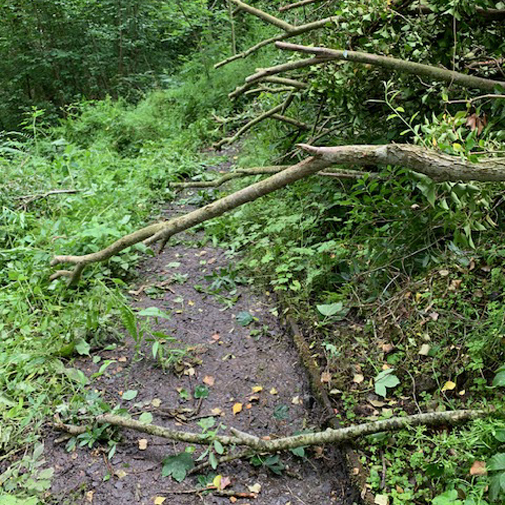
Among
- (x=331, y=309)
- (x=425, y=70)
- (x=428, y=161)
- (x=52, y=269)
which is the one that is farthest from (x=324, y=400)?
(x=52, y=269)

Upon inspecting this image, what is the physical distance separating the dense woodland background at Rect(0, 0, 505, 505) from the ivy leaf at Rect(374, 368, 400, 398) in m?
0.02

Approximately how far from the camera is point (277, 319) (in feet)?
12.4

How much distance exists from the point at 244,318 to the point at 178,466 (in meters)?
1.46

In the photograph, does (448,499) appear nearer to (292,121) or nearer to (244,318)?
(244,318)

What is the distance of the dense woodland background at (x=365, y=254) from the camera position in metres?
2.31

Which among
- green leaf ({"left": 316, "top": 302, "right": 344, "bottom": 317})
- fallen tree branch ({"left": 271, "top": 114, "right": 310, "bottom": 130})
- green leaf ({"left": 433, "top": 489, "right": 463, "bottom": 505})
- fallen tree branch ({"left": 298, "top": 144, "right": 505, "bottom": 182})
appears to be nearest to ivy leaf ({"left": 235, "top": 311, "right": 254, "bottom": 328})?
green leaf ({"left": 316, "top": 302, "right": 344, "bottom": 317})

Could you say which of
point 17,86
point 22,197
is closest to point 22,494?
point 22,197

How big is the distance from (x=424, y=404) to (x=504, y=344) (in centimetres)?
54

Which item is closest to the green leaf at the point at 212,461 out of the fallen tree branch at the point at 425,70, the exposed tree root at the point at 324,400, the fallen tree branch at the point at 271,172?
the exposed tree root at the point at 324,400

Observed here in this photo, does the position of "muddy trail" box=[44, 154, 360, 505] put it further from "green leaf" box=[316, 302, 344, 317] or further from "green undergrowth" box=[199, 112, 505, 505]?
"green leaf" box=[316, 302, 344, 317]

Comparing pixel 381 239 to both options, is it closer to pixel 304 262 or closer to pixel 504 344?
pixel 304 262

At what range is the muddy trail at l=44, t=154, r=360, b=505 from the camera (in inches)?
95.4

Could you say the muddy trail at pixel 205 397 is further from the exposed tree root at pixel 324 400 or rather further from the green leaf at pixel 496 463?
the green leaf at pixel 496 463

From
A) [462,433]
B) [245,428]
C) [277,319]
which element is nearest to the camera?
[462,433]
